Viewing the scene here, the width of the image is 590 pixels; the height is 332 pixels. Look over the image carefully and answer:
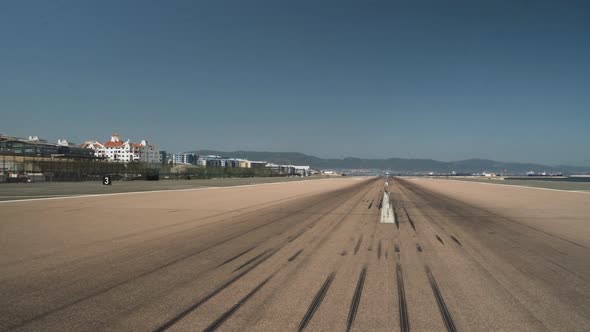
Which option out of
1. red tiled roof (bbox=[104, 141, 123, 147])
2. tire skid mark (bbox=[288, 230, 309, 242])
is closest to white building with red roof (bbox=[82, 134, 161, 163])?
red tiled roof (bbox=[104, 141, 123, 147])

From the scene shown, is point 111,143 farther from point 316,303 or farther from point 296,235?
point 316,303

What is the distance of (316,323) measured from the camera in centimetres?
438

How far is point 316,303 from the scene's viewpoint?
16.5 feet

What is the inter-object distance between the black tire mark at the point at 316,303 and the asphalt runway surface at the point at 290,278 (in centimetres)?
2

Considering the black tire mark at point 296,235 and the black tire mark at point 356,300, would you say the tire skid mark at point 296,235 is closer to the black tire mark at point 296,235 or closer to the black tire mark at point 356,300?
the black tire mark at point 296,235

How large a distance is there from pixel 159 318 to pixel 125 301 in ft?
2.86

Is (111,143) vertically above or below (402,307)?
above

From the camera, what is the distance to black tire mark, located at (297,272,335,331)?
440cm

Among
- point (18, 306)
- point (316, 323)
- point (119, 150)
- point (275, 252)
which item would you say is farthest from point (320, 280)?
point (119, 150)

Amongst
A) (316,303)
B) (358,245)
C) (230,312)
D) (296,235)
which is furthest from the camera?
(296,235)

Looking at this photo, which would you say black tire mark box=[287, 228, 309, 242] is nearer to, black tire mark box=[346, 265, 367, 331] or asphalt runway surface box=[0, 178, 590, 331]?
asphalt runway surface box=[0, 178, 590, 331]

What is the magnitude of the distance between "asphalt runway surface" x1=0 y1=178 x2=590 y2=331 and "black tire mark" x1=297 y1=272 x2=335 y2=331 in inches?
0.6

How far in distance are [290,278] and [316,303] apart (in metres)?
1.22

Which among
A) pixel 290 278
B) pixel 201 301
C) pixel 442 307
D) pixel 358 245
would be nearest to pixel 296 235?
pixel 358 245
